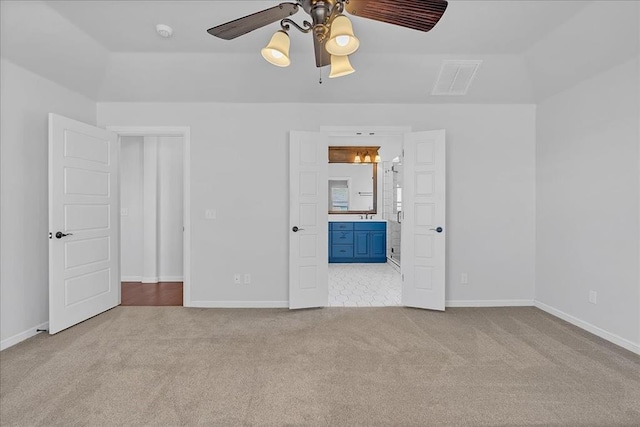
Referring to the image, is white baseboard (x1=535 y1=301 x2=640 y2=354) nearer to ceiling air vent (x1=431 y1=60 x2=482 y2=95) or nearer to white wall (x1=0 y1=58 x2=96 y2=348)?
ceiling air vent (x1=431 y1=60 x2=482 y2=95)

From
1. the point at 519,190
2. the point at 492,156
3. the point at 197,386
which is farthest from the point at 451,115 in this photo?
the point at 197,386

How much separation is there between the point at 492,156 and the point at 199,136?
357 centimetres

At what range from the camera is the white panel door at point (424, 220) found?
142 inches

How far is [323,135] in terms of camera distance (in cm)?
371

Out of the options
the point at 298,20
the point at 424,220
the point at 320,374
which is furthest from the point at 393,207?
the point at 320,374

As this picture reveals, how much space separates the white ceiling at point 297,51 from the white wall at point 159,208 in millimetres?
1401

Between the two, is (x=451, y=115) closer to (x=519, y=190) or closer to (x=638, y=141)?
(x=519, y=190)

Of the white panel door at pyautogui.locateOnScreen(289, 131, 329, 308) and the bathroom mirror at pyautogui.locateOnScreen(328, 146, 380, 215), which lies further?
the bathroom mirror at pyautogui.locateOnScreen(328, 146, 380, 215)

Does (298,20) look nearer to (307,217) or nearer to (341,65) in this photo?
(341,65)

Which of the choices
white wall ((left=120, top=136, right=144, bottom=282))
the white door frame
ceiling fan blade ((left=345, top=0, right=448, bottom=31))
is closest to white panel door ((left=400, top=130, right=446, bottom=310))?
ceiling fan blade ((left=345, top=0, right=448, bottom=31))

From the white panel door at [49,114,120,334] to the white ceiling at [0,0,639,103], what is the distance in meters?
0.65

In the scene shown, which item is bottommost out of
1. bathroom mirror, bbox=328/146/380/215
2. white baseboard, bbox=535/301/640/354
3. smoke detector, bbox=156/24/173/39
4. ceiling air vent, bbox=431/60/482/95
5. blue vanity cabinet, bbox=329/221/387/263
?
white baseboard, bbox=535/301/640/354

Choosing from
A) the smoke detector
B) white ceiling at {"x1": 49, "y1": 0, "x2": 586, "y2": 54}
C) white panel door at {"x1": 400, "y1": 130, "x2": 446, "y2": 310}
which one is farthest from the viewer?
white panel door at {"x1": 400, "y1": 130, "x2": 446, "y2": 310}

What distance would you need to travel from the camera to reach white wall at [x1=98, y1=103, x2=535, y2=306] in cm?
377
